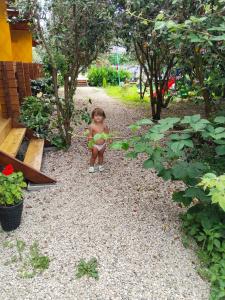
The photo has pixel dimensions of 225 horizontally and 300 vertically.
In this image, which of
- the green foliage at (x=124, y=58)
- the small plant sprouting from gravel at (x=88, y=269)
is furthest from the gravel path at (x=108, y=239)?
the green foliage at (x=124, y=58)

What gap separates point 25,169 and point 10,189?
0.85 m

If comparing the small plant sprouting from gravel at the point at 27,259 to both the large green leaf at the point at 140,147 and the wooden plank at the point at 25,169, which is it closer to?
the wooden plank at the point at 25,169

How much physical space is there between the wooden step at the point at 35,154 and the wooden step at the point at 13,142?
240 mm

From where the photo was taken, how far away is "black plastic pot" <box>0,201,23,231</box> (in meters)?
2.64

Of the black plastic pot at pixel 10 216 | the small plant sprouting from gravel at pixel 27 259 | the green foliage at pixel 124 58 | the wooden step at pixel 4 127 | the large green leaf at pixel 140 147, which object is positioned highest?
the green foliage at pixel 124 58

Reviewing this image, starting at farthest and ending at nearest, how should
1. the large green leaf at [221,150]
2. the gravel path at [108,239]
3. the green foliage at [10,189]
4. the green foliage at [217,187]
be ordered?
1. the green foliage at [10,189]
2. the large green leaf at [221,150]
3. the gravel path at [108,239]
4. the green foliage at [217,187]

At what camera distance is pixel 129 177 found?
13.4 ft

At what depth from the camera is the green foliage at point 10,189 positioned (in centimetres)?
264

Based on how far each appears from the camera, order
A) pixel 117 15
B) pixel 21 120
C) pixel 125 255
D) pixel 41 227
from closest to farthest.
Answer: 1. pixel 125 255
2. pixel 41 227
3. pixel 117 15
4. pixel 21 120

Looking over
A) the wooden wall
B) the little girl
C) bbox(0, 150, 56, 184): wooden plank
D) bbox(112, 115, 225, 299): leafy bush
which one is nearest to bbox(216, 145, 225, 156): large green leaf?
bbox(112, 115, 225, 299): leafy bush

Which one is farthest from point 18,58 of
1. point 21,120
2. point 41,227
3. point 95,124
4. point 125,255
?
point 125,255

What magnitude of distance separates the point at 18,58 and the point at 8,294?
28.6ft

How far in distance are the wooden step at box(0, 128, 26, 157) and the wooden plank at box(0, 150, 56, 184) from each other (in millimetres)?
254

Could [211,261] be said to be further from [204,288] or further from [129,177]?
[129,177]
